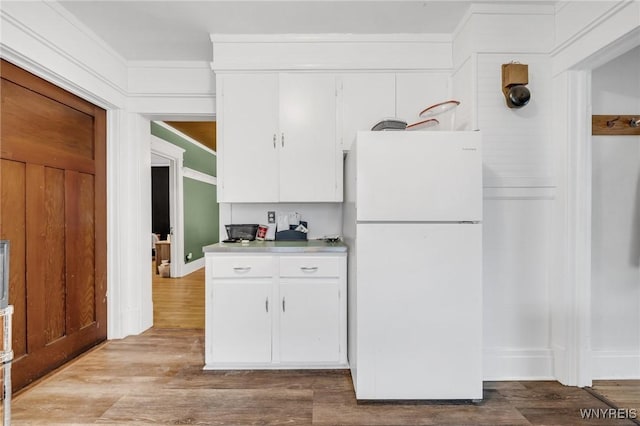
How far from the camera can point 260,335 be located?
7.36ft

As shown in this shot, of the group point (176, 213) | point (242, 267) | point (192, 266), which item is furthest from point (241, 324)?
point (192, 266)

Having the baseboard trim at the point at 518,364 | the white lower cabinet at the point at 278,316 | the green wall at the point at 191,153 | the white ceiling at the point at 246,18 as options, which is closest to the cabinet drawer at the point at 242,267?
the white lower cabinet at the point at 278,316

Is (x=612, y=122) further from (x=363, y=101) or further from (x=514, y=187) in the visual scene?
(x=363, y=101)

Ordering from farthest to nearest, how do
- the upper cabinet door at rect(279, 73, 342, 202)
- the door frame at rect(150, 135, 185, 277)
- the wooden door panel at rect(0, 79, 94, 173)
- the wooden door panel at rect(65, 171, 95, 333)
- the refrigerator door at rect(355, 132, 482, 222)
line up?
the door frame at rect(150, 135, 185, 277) → the upper cabinet door at rect(279, 73, 342, 202) → the wooden door panel at rect(65, 171, 95, 333) → the wooden door panel at rect(0, 79, 94, 173) → the refrigerator door at rect(355, 132, 482, 222)

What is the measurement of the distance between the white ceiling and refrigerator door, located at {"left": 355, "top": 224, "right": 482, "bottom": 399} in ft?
4.89

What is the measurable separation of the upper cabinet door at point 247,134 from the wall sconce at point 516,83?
5.29 feet

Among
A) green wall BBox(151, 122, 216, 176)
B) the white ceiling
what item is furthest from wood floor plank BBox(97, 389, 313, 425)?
green wall BBox(151, 122, 216, 176)

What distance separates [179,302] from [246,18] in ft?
10.5

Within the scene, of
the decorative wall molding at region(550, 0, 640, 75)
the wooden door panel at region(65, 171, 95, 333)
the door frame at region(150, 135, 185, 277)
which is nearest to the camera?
the decorative wall molding at region(550, 0, 640, 75)

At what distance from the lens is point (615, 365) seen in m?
2.17

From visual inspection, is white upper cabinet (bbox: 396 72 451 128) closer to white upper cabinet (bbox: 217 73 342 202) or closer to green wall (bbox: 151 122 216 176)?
white upper cabinet (bbox: 217 73 342 202)

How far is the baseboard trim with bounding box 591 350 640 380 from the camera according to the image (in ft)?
7.09

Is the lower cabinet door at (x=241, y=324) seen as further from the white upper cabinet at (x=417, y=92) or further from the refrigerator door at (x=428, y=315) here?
the white upper cabinet at (x=417, y=92)

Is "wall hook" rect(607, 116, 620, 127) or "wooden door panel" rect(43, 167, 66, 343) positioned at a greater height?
"wall hook" rect(607, 116, 620, 127)
